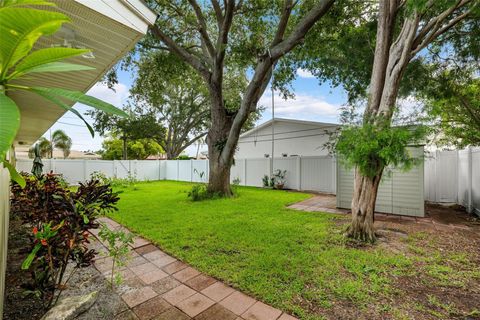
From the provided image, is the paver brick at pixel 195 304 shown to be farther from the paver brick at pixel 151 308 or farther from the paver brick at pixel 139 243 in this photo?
the paver brick at pixel 139 243

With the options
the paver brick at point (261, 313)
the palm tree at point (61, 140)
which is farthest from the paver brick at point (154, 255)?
the palm tree at point (61, 140)

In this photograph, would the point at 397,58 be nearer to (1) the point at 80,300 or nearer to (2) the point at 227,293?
(2) the point at 227,293

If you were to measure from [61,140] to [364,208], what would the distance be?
23.9 meters

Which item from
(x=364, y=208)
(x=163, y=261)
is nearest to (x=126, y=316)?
(x=163, y=261)

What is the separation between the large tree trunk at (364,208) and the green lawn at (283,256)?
0.30 metres

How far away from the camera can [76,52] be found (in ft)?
2.33

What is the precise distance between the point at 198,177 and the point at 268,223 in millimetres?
9662

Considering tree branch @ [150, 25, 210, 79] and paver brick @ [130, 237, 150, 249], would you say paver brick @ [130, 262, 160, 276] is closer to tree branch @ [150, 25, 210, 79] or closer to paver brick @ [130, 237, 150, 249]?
paver brick @ [130, 237, 150, 249]

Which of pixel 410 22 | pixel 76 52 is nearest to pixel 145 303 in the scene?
pixel 76 52

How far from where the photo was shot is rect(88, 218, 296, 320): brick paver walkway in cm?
196

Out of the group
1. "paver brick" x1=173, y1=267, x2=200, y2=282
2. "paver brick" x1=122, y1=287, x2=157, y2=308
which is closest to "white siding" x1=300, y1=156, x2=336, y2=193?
"paver brick" x1=173, y1=267, x2=200, y2=282

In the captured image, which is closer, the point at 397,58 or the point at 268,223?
the point at 397,58

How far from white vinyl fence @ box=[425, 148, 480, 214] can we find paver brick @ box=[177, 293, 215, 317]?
6.08 meters

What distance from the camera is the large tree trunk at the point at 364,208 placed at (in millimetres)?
3779
